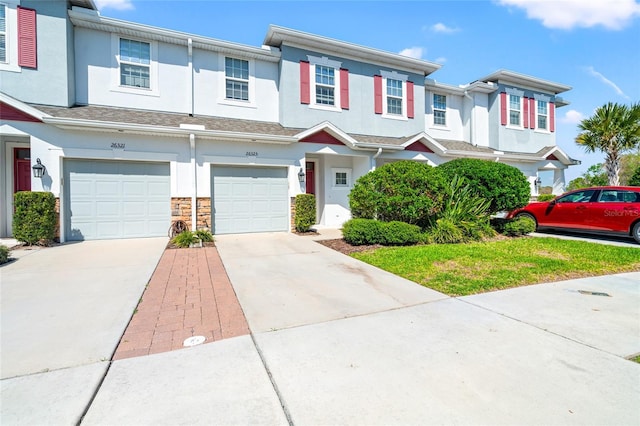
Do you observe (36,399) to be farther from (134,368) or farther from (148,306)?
(148,306)

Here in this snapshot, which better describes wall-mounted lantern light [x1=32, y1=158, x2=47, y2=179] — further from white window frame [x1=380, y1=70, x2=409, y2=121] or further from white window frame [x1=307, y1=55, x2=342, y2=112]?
white window frame [x1=380, y1=70, x2=409, y2=121]

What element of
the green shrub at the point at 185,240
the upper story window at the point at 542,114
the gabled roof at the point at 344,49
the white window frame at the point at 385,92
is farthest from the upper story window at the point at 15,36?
the upper story window at the point at 542,114

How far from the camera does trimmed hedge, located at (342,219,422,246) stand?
822 cm

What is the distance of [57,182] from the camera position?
28.2 ft

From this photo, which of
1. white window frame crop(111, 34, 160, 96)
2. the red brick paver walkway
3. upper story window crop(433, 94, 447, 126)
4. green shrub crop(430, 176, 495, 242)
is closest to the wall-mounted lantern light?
white window frame crop(111, 34, 160, 96)

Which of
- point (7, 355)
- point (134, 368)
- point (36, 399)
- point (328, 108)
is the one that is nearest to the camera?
point (36, 399)

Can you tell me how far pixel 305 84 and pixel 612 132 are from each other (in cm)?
1593

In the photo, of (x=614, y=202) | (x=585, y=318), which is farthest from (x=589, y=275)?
(x=614, y=202)

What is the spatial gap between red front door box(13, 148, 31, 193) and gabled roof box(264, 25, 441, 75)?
855 cm

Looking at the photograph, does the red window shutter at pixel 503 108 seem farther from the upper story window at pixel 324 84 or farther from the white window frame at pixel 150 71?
the white window frame at pixel 150 71

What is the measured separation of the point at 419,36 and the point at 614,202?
7.82m

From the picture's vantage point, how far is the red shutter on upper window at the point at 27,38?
8602mm

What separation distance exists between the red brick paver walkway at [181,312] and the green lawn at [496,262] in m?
3.07

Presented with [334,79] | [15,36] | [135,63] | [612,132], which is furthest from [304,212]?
[612,132]
